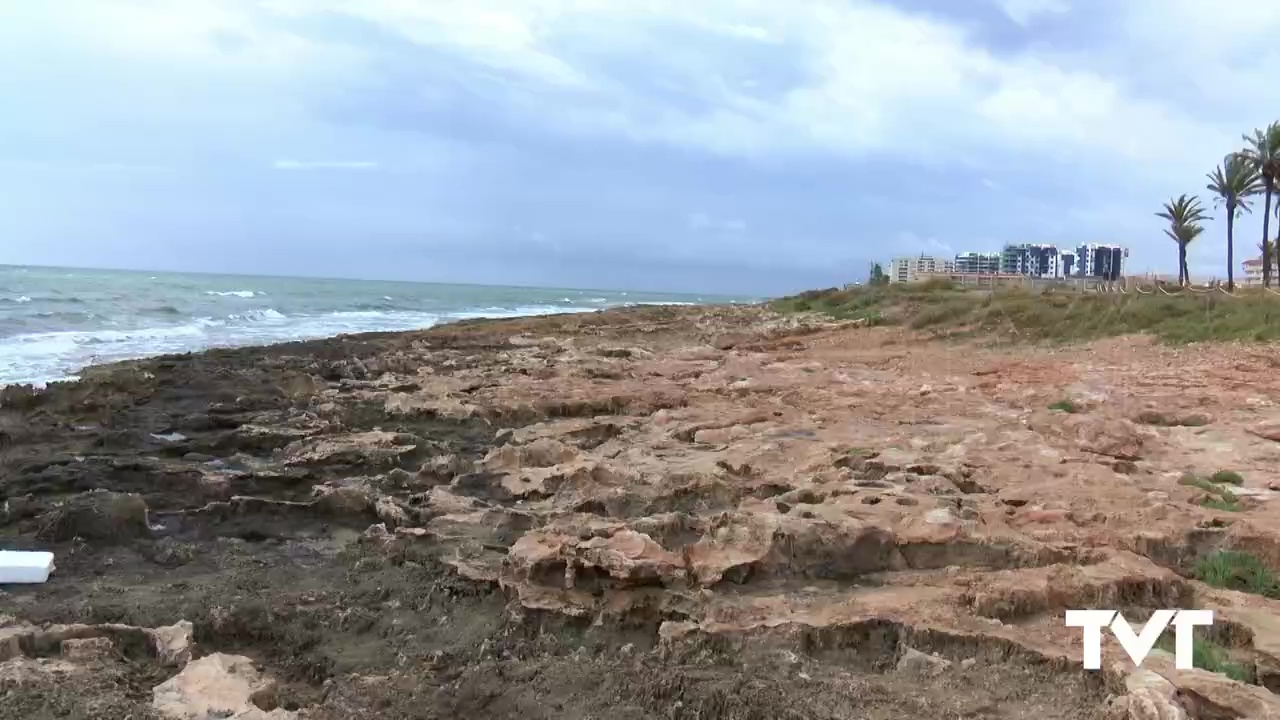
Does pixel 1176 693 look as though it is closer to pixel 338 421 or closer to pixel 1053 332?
pixel 338 421

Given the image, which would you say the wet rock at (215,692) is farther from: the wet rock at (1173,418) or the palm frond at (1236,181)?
the palm frond at (1236,181)

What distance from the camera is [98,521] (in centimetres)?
557

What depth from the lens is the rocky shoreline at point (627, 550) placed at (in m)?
3.54

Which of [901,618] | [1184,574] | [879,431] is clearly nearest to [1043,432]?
[879,431]

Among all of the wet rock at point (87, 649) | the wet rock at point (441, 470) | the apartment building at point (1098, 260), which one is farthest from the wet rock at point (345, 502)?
the apartment building at point (1098, 260)

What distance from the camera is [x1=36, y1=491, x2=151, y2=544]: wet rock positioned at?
5.47m

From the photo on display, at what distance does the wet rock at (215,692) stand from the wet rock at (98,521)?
92.8 inches

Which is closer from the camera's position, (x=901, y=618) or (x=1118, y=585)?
(x=901, y=618)

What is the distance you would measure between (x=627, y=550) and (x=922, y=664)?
4.94 feet

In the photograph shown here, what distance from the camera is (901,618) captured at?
13.4ft

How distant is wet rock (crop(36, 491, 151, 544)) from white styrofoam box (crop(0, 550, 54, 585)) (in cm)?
73

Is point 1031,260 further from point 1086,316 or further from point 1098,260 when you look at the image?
point 1086,316

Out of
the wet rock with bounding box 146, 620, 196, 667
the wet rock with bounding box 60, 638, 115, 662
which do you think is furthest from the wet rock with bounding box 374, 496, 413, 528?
the wet rock with bounding box 60, 638, 115, 662

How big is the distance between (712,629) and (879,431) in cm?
447
